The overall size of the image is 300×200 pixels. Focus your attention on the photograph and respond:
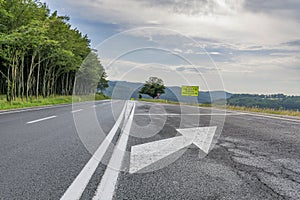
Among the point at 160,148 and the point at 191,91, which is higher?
the point at 191,91

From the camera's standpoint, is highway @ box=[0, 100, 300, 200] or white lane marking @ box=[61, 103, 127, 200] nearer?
white lane marking @ box=[61, 103, 127, 200]

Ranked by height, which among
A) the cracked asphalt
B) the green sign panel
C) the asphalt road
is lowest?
the asphalt road

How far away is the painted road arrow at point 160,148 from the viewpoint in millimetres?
4148

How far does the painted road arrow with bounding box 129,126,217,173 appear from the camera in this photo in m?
4.15

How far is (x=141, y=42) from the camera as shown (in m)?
8.63

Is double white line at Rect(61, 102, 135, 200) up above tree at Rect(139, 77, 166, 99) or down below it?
below

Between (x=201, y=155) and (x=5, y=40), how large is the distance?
748 inches

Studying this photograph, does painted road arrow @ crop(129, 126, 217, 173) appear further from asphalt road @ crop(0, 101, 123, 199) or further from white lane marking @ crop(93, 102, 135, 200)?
asphalt road @ crop(0, 101, 123, 199)

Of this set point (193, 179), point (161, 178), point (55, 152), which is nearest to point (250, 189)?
point (193, 179)

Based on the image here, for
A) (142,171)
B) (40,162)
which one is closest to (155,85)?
(40,162)

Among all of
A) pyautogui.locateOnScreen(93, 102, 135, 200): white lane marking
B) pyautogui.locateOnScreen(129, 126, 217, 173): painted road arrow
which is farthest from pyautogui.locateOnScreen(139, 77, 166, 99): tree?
pyautogui.locateOnScreen(93, 102, 135, 200): white lane marking

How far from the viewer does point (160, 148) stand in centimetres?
528

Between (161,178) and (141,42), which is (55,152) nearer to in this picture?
(161,178)

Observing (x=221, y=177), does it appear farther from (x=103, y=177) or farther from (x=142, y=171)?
(x=103, y=177)
